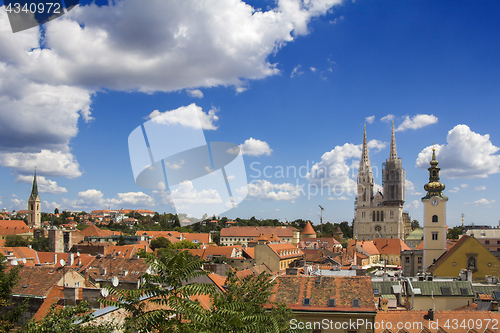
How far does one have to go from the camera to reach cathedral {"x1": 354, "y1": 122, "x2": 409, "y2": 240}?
119625 millimetres

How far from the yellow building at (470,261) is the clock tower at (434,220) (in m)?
10.3

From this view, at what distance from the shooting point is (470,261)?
39.0 metres

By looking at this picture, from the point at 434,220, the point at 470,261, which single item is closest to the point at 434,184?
the point at 434,220

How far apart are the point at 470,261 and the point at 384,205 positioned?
85.8 metres

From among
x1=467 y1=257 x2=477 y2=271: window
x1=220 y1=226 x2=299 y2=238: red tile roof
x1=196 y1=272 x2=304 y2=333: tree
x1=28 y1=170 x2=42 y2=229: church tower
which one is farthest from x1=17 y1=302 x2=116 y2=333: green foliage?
x1=28 y1=170 x2=42 y2=229: church tower

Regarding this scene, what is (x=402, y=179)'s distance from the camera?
Result: 122 metres

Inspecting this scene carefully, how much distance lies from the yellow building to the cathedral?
81.1m

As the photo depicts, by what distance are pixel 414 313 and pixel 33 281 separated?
21419 mm

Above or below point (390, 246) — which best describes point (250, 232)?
above

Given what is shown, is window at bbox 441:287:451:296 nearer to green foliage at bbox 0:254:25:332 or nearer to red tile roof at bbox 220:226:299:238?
green foliage at bbox 0:254:25:332

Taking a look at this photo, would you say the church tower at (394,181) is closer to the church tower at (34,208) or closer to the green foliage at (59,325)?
the church tower at (34,208)

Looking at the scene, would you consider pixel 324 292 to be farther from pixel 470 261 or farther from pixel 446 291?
pixel 470 261

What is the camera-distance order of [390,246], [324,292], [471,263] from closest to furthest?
[324,292], [471,263], [390,246]

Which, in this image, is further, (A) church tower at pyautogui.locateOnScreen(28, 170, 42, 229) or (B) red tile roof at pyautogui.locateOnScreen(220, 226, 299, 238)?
(A) church tower at pyautogui.locateOnScreen(28, 170, 42, 229)
